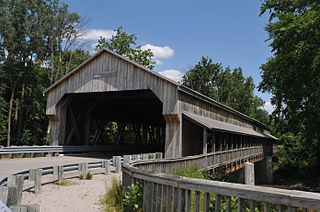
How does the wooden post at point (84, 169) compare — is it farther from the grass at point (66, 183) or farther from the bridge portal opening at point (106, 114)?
the bridge portal opening at point (106, 114)

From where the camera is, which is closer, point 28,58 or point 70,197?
point 70,197

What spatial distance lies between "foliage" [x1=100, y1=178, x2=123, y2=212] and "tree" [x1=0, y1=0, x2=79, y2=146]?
28.9 metres

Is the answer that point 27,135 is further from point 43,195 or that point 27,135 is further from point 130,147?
point 43,195

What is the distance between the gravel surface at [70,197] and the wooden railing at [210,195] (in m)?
1.35

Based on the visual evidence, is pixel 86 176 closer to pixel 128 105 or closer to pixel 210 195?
pixel 210 195

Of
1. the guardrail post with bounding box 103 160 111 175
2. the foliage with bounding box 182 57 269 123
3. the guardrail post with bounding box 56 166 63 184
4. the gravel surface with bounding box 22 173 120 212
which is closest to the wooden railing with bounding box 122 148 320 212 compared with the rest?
the gravel surface with bounding box 22 173 120 212

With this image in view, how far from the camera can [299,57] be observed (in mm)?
21547

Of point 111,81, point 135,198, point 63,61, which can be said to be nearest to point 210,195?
point 135,198

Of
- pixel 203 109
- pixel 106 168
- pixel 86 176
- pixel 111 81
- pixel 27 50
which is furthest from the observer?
pixel 27 50

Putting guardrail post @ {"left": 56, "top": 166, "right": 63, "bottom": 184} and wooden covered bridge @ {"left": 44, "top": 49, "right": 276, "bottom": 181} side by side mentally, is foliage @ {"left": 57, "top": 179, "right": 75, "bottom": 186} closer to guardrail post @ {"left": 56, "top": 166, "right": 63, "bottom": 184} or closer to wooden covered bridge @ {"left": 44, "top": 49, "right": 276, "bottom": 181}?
guardrail post @ {"left": 56, "top": 166, "right": 63, "bottom": 184}

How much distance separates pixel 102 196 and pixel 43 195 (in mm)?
1574

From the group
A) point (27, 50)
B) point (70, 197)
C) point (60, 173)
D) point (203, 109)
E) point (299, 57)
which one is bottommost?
point (70, 197)

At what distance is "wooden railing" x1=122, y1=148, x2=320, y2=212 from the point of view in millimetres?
3309

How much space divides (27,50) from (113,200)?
3243 centimetres
